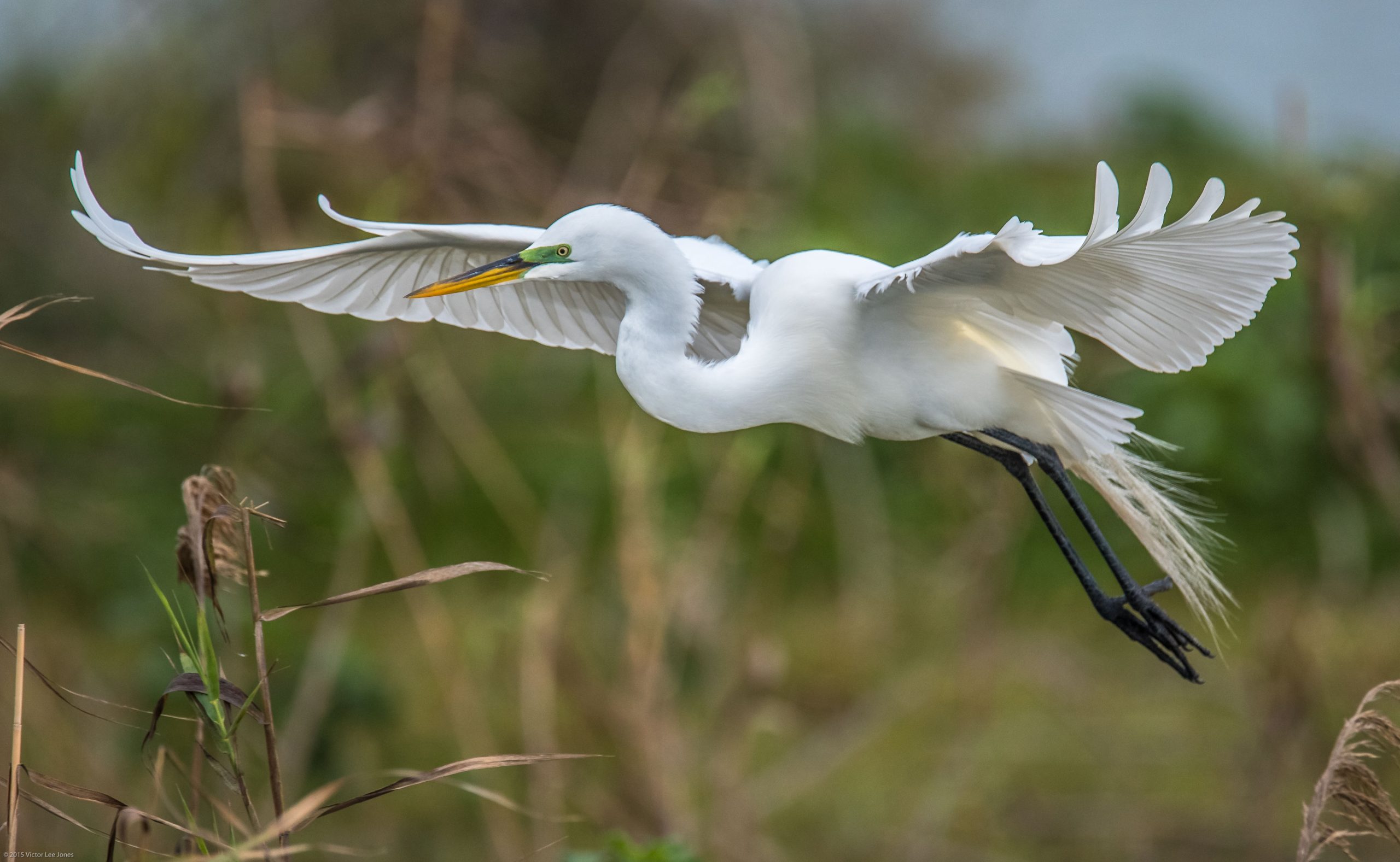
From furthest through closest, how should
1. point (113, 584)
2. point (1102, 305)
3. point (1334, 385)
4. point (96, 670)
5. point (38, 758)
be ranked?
point (113, 584) < point (96, 670) < point (38, 758) < point (1334, 385) < point (1102, 305)

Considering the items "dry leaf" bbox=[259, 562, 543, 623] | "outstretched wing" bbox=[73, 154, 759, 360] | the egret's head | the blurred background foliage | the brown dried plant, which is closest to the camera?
"dry leaf" bbox=[259, 562, 543, 623]

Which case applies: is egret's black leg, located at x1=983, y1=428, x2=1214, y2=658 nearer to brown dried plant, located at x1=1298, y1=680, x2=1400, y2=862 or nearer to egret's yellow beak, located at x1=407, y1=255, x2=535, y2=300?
brown dried plant, located at x1=1298, y1=680, x2=1400, y2=862

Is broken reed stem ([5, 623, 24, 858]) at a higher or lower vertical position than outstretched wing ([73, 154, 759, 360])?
lower

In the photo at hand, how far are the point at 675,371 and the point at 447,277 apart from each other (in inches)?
19.2

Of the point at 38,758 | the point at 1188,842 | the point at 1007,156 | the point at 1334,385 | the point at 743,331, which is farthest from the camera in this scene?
the point at 1007,156

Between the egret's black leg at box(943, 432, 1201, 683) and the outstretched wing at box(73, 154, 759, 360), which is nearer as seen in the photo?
the outstretched wing at box(73, 154, 759, 360)

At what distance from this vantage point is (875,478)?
4.46 metres

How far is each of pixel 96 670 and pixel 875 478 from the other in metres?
2.63

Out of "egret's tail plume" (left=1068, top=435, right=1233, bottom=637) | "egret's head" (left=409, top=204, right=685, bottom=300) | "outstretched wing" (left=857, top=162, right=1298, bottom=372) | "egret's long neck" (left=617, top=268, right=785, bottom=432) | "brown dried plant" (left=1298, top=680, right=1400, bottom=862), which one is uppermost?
"egret's head" (left=409, top=204, right=685, bottom=300)

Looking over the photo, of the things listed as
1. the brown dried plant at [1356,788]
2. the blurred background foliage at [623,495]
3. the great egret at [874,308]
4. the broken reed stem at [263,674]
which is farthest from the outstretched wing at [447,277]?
the brown dried plant at [1356,788]

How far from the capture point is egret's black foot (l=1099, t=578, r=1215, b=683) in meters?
1.63

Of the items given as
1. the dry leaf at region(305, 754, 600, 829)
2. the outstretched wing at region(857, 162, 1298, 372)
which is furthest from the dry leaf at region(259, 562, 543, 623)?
the outstretched wing at region(857, 162, 1298, 372)

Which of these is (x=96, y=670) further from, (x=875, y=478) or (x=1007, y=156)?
(x=1007, y=156)

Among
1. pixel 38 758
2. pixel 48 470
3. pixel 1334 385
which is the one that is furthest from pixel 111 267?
pixel 1334 385
